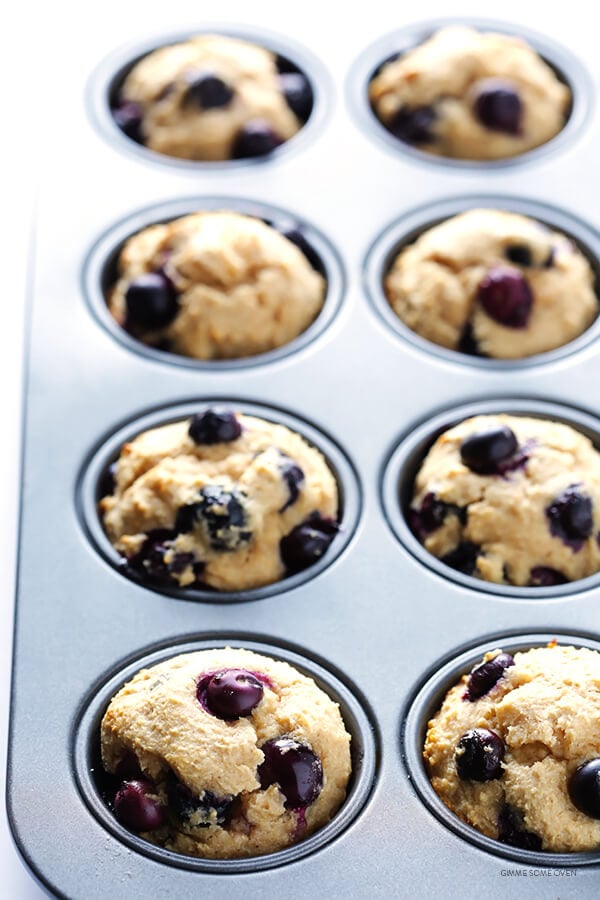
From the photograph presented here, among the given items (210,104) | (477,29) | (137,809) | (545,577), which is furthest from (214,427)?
(477,29)

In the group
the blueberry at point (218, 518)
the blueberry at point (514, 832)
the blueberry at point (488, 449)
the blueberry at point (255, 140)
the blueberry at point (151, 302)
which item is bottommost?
the blueberry at point (514, 832)

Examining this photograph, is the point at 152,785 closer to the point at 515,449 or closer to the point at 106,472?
the point at 106,472

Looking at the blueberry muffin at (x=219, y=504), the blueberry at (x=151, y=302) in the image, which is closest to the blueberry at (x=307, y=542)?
the blueberry muffin at (x=219, y=504)

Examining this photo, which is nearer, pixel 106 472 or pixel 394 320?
pixel 106 472

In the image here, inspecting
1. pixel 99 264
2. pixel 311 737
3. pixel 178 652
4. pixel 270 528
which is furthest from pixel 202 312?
pixel 311 737

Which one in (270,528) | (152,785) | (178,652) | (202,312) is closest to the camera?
(152,785)

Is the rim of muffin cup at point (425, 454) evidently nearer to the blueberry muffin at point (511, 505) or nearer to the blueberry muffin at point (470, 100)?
the blueberry muffin at point (511, 505)
